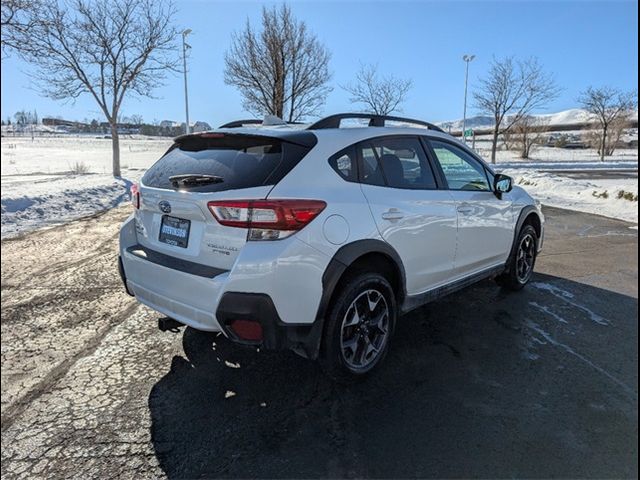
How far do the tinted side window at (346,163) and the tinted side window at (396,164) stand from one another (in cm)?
9

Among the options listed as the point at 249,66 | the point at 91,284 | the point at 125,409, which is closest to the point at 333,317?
the point at 125,409

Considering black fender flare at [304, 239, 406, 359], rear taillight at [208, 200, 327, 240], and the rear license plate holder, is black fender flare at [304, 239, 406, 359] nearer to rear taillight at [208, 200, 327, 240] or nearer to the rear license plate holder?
rear taillight at [208, 200, 327, 240]

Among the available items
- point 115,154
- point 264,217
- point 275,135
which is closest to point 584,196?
point 275,135

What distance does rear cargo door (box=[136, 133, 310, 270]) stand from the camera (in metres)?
2.52

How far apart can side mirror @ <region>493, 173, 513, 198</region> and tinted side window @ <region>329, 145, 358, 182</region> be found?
195 centimetres

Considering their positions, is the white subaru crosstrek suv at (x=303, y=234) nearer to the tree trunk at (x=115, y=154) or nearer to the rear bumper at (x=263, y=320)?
the rear bumper at (x=263, y=320)

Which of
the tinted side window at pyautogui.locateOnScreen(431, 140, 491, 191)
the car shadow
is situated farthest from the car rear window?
the tinted side window at pyautogui.locateOnScreen(431, 140, 491, 191)

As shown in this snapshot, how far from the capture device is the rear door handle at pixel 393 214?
2.99m

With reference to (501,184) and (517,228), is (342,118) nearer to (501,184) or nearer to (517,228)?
(501,184)

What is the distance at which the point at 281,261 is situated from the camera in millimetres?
2424

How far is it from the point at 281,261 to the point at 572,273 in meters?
4.53

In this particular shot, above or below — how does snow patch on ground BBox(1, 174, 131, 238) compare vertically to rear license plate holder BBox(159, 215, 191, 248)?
below

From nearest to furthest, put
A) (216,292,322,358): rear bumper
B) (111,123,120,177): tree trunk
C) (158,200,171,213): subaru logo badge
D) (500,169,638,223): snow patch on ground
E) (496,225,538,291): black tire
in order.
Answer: (216,292,322,358): rear bumper, (158,200,171,213): subaru logo badge, (496,225,538,291): black tire, (500,169,638,223): snow patch on ground, (111,123,120,177): tree trunk

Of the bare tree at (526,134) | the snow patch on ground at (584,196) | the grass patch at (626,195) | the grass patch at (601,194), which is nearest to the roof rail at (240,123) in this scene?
the snow patch on ground at (584,196)
